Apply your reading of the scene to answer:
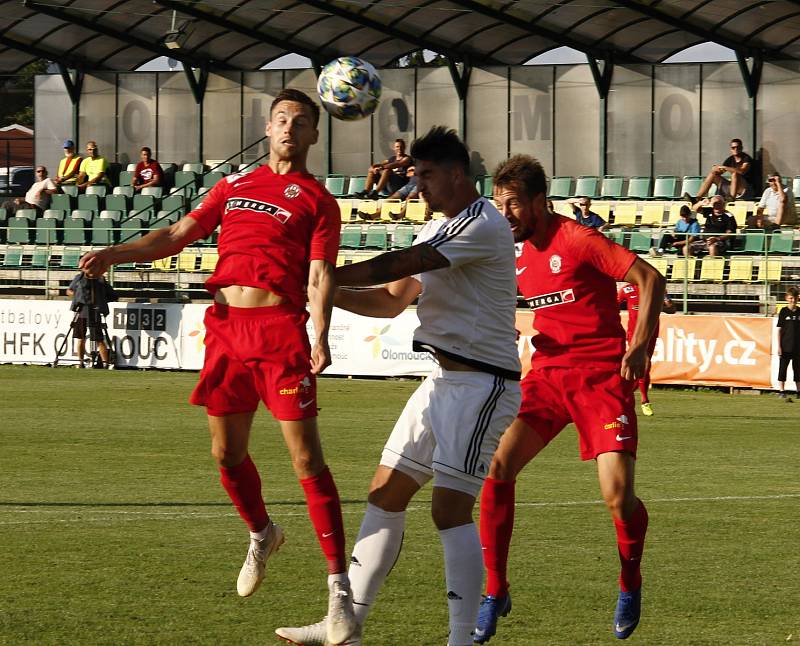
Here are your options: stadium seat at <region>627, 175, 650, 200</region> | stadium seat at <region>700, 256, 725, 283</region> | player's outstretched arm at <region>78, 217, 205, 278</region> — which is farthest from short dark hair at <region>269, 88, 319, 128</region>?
stadium seat at <region>627, 175, 650, 200</region>

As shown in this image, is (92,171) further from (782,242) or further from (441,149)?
(441,149)

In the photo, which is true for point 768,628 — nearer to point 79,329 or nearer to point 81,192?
point 79,329

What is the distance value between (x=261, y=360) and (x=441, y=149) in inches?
52.5

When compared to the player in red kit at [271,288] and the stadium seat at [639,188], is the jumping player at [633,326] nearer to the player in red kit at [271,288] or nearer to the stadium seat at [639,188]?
the player in red kit at [271,288]

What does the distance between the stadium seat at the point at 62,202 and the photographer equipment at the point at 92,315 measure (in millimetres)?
8881

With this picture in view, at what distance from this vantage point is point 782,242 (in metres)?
25.9

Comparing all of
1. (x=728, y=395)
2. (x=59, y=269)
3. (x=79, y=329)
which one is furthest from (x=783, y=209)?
(x=59, y=269)

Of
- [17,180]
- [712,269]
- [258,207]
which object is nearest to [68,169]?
[17,180]

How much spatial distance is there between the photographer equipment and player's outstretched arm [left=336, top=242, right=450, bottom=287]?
784 inches

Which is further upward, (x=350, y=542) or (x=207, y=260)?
(x=207, y=260)

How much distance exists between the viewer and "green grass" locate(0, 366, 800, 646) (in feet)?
22.0

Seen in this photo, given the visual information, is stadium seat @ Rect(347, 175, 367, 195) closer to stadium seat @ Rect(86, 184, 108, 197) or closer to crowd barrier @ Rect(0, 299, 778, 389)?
stadium seat @ Rect(86, 184, 108, 197)

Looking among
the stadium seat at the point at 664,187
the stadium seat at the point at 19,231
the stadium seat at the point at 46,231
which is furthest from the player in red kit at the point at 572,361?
the stadium seat at the point at 19,231

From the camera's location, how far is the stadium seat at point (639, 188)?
32906 millimetres
